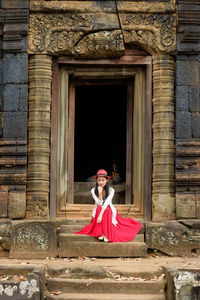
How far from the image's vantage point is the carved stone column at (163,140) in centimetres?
904

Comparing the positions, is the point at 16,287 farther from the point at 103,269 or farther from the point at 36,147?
the point at 36,147

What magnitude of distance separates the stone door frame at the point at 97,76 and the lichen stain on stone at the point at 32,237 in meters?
0.77

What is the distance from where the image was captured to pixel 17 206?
8.91m

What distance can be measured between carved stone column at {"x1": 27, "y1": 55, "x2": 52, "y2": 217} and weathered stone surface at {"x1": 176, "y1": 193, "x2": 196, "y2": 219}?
2.34 metres

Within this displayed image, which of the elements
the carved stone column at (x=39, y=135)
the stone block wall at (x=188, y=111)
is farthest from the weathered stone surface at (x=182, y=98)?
the carved stone column at (x=39, y=135)

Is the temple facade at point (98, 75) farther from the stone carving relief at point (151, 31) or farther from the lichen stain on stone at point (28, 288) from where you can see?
the lichen stain on stone at point (28, 288)

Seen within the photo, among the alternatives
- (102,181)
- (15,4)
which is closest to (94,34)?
(15,4)

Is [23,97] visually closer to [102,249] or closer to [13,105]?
[13,105]

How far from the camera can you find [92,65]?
376 inches

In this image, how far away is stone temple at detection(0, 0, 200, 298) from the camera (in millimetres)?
8992

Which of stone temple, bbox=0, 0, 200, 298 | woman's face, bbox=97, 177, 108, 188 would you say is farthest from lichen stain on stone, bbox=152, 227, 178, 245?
woman's face, bbox=97, 177, 108, 188

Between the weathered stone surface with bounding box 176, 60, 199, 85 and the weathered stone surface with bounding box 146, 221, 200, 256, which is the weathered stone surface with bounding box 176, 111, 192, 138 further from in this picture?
the weathered stone surface with bounding box 146, 221, 200, 256

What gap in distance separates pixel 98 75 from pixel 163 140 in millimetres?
1781

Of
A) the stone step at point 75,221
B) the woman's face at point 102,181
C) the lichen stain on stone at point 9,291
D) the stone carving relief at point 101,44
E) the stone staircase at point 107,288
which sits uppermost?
the stone carving relief at point 101,44
